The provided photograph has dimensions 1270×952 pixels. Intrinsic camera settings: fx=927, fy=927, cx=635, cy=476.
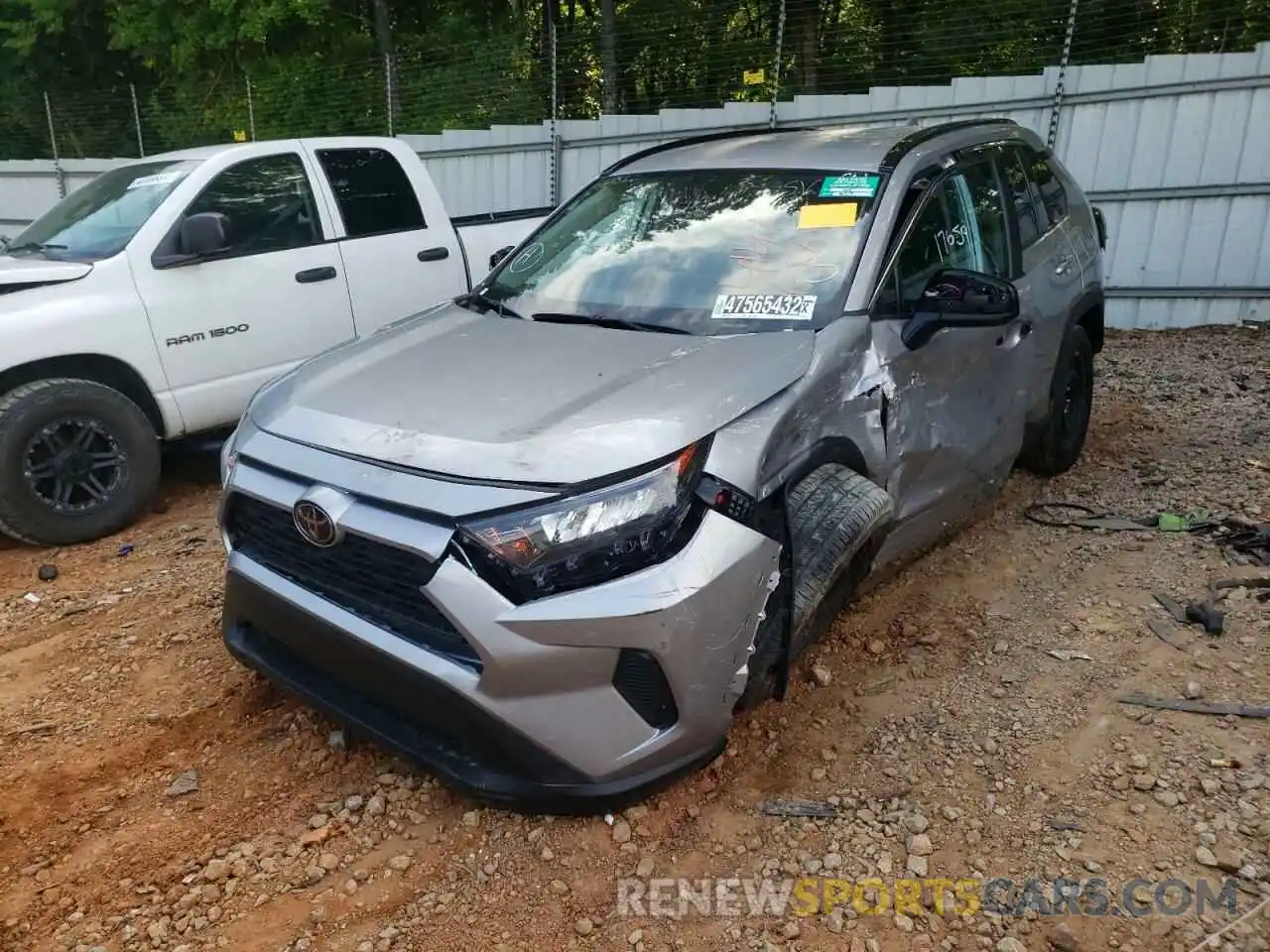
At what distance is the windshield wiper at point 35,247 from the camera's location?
4.84m

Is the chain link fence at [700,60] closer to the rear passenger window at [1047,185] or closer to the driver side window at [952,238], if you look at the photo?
the rear passenger window at [1047,185]

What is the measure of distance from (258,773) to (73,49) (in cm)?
2052

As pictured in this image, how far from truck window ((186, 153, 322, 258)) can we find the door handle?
16 centimetres

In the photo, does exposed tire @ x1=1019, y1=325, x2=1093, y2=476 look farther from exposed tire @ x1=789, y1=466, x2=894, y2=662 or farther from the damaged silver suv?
exposed tire @ x1=789, y1=466, x2=894, y2=662

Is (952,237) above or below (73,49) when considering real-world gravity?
below

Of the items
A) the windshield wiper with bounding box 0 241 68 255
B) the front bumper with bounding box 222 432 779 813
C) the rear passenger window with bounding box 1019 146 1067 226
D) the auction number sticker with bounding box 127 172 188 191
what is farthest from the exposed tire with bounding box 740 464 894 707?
the windshield wiper with bounding box 0 241 68 255

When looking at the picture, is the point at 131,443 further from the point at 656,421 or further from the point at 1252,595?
the point at 1252,595

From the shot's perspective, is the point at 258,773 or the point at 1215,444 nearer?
the point at 258,773

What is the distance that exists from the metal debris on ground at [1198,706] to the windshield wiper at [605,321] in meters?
1.87

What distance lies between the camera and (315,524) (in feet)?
7.88

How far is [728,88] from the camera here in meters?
11.0

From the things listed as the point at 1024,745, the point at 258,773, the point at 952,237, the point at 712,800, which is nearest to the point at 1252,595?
the point at 1024,745

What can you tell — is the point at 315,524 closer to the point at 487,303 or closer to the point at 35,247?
the point at 487,303

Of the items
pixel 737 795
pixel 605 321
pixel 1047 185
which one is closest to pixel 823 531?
pixel 737 795
